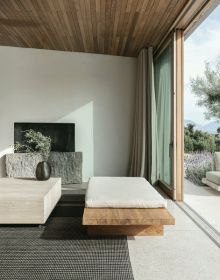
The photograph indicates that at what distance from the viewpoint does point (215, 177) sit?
4562 millimetres

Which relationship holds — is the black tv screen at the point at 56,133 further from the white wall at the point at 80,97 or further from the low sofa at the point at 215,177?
the low sofa at the point at 215,177

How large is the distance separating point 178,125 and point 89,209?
7.05 feet

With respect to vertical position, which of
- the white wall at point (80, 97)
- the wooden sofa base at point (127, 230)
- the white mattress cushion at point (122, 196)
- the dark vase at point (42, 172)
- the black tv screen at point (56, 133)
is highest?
the white wall at point (80, 97)

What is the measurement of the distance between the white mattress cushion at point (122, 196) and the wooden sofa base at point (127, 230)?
0.65 feet

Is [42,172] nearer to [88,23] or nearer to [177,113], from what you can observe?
[177,113]

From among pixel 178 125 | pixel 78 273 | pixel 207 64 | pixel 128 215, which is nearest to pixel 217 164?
pixel 178 125

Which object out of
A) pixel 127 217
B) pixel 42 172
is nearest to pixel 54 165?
pixel 42 172

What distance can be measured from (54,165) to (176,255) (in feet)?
12.4

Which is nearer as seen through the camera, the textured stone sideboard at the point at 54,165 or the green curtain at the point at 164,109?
the green curtain at the point at 164,109

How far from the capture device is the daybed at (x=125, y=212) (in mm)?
2783

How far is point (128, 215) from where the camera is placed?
9.47 feet

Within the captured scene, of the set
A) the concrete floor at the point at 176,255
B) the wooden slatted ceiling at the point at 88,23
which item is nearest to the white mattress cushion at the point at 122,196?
the concrete floor at the point at 176,255

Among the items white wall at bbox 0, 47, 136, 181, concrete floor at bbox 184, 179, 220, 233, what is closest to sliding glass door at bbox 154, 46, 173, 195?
concrete floor at bbox 184, 179, 220, 233

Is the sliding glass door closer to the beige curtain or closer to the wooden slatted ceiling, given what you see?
the beige curtain
